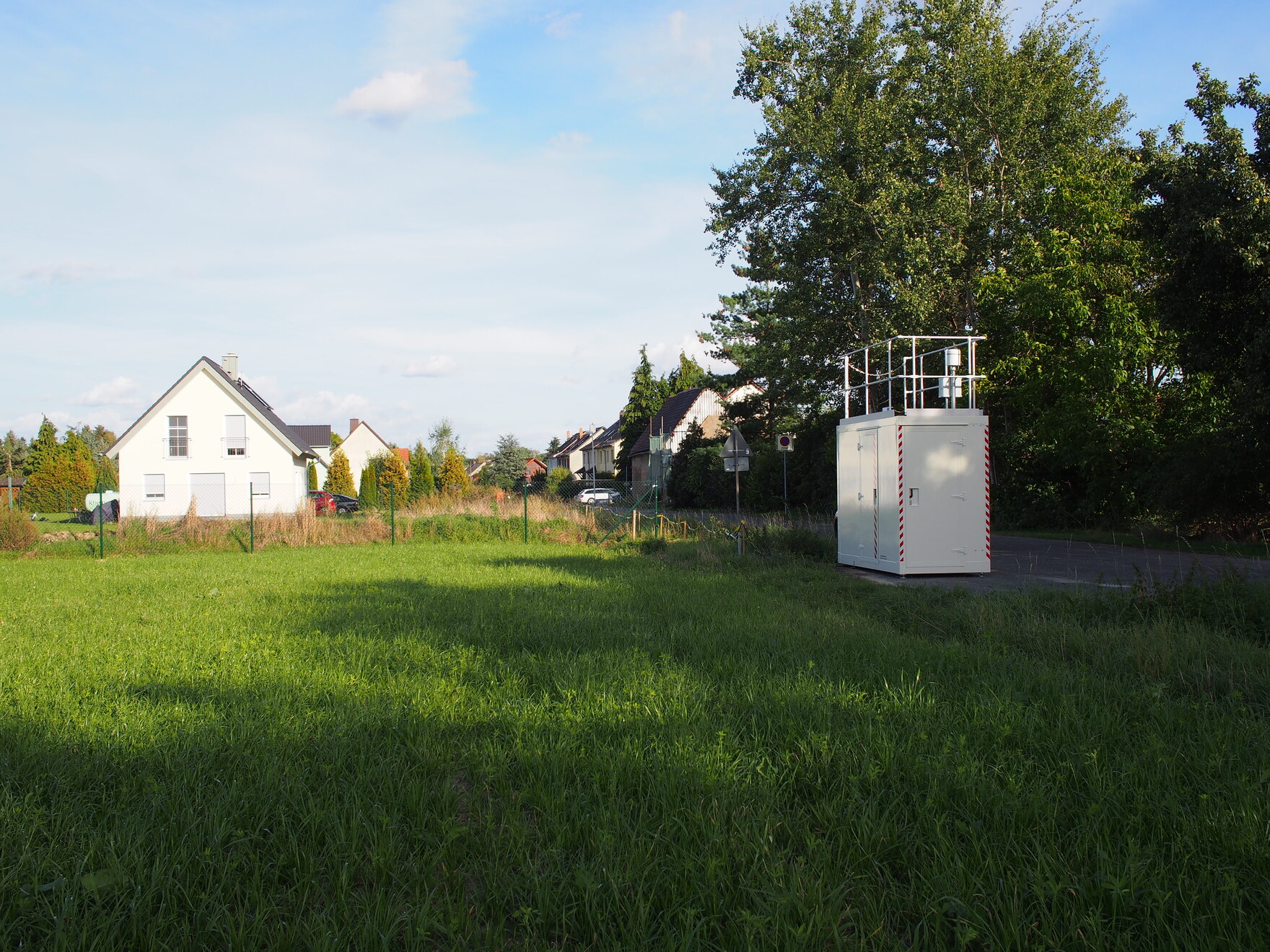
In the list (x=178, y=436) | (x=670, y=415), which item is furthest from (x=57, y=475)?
(x=670, y=415)

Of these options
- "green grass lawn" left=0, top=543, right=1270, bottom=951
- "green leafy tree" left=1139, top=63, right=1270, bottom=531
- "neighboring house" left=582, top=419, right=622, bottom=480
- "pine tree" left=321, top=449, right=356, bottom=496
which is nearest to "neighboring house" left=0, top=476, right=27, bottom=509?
"pine tree" left=321, top=449, right=356, bottom=496

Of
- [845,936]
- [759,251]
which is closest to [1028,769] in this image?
[845,936]

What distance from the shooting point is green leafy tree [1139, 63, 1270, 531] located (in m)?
14.5

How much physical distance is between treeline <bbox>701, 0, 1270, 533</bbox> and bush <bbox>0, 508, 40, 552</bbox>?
21.5 metres

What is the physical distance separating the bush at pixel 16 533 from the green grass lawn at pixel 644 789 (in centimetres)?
1504

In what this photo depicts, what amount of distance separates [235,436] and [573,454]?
56.0 meters

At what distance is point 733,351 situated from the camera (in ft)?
157

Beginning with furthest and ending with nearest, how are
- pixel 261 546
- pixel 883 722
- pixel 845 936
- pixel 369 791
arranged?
1. pixel 261 546
2. pixel 883 722
3. pixel 369 791
4. pixel 845 936

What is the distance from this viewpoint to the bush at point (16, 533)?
19.2 meters

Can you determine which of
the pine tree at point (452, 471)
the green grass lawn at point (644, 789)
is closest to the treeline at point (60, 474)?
the pine tree at point (452, 471)

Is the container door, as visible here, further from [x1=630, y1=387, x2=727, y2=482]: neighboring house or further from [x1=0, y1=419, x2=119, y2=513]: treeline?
[x1=0, y1=419, x2=119, y2=513]: treeline

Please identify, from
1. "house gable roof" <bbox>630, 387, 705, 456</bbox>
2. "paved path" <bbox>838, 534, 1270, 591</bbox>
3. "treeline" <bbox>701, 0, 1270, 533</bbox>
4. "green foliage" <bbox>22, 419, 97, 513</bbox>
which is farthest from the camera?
"house gable roof" <bbox>630, 387, 705, 456</bbox>

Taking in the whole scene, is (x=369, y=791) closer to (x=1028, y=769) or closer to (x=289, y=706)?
(x=289, y=706)

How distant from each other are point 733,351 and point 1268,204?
34.1m
